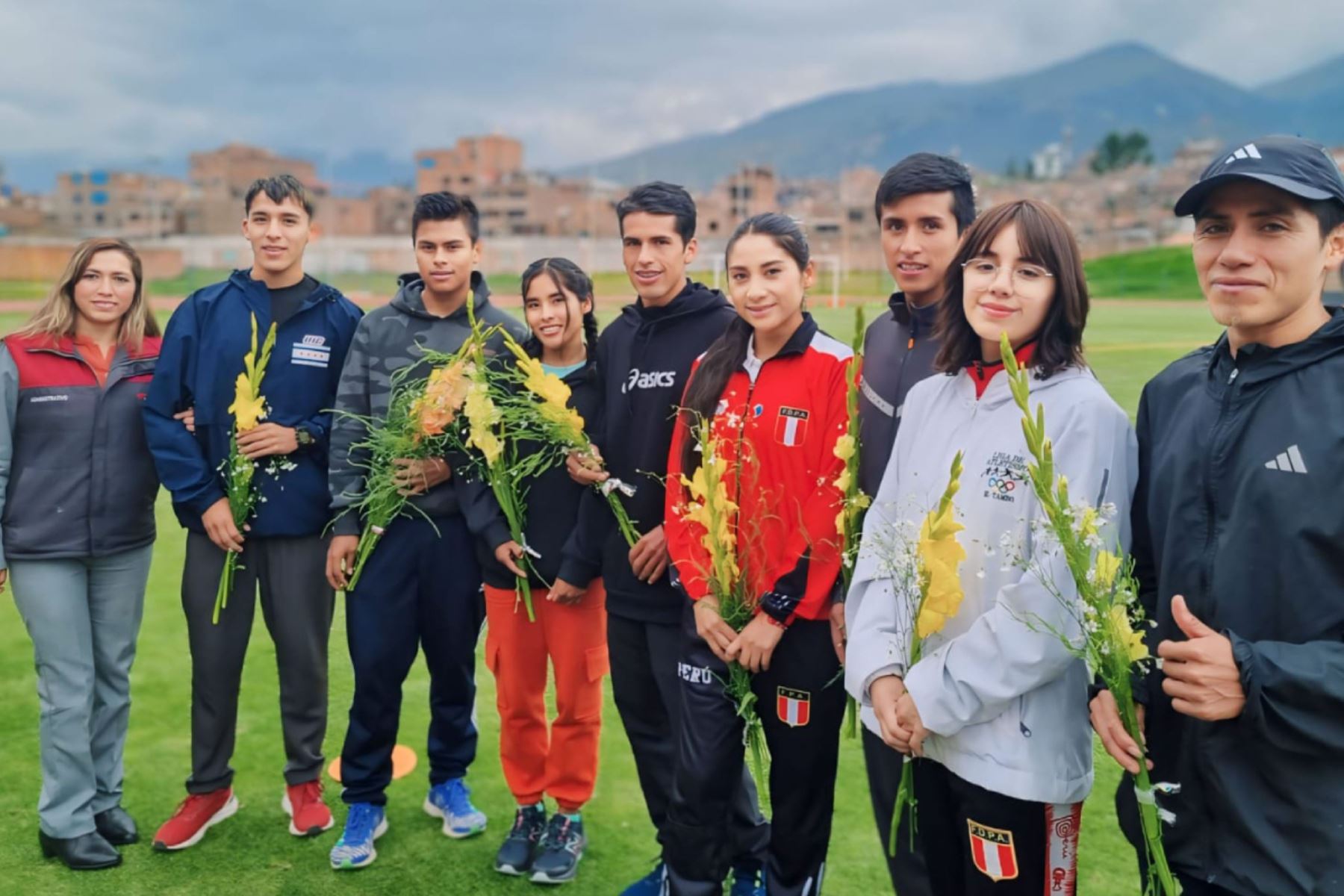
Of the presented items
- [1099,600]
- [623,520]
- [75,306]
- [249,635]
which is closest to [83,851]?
[249,635]

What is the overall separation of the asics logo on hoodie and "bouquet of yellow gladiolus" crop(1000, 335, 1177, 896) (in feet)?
4.83

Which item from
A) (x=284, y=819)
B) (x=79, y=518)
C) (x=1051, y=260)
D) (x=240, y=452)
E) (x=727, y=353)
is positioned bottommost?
(x=284, y=819)

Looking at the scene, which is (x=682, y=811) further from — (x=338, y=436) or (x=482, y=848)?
(x=338, y=436)

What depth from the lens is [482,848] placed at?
3736mm

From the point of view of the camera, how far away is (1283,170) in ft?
6.24

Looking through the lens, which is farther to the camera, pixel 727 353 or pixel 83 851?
pixel 83 851

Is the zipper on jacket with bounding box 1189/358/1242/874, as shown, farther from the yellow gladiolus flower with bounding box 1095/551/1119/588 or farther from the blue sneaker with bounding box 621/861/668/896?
the blue sneaker with bounding box 621/861/668/896

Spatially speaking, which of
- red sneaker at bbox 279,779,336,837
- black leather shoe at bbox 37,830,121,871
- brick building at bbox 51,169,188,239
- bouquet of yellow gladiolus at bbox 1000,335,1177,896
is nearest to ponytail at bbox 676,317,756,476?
bouquet of yellow gladiolus at bbox 1000,335,1177,896

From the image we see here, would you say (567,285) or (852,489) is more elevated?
(567,285)

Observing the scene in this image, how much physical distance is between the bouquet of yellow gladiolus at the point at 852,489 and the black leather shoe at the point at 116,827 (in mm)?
Result: 2725

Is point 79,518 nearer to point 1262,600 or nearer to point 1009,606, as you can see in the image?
point 1009,606

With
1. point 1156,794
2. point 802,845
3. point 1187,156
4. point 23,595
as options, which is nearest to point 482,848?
point 802,845

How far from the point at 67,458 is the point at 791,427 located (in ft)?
8.54

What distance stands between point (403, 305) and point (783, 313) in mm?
1605
